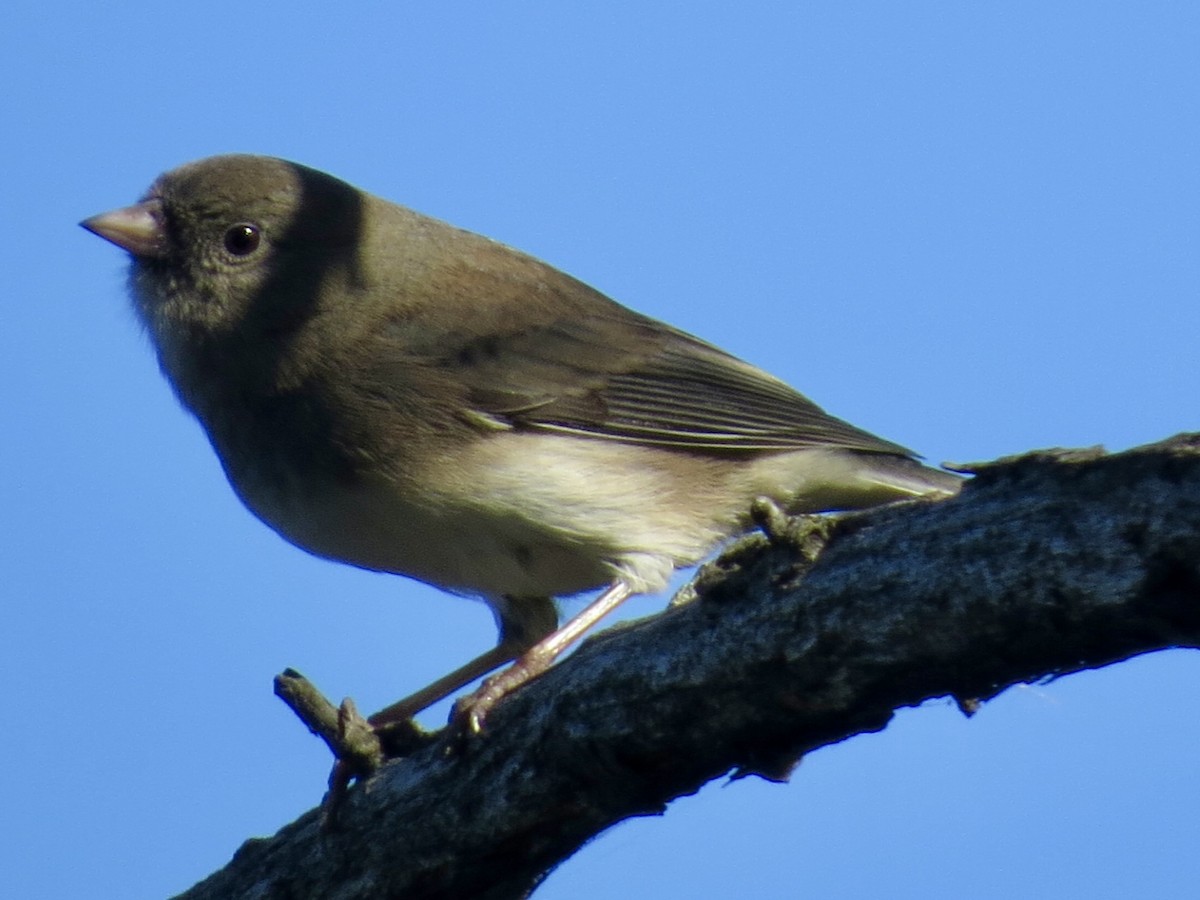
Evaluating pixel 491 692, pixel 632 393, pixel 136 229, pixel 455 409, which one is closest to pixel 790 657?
pixel 491 692

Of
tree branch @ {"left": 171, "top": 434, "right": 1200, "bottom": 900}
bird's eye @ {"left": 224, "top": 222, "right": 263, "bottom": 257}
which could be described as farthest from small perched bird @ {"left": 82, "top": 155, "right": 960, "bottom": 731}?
tree branch @ {"left": 171, "top": 434, "right": 1200, "bottom": 900}

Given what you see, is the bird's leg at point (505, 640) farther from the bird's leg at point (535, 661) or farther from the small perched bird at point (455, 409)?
the bird's leg at point (535, 661)

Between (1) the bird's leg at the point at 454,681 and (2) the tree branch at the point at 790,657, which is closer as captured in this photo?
(2) the tree branch at the point at 790,657

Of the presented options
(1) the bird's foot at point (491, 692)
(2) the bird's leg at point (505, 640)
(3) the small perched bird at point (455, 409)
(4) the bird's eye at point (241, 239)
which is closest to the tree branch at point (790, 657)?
(1) the bird's foot at point (491, 692)

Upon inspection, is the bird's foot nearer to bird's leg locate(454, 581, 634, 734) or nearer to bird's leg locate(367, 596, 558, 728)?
bird's leg locate(454, 581, 634, 734)

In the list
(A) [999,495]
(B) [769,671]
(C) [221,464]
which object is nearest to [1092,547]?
(A) [999,495]

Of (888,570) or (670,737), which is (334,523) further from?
(888,570)

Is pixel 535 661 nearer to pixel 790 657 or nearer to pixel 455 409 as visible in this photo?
pixel 455 409
